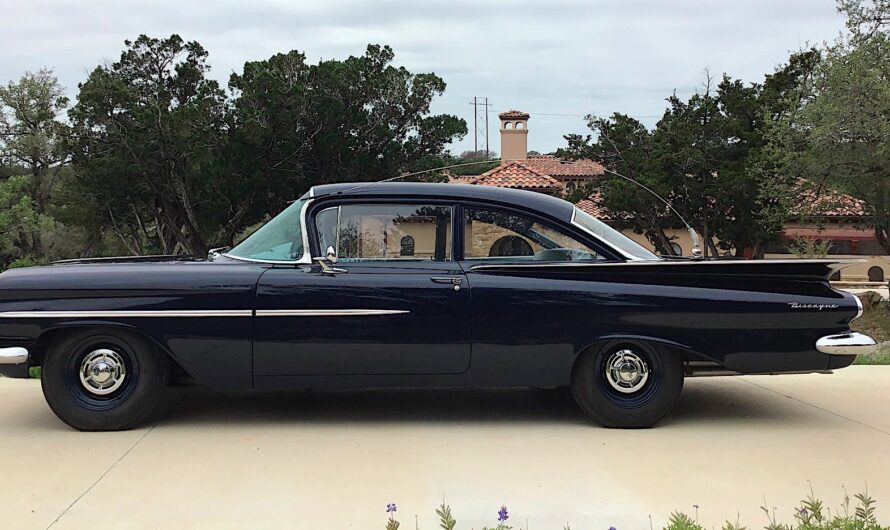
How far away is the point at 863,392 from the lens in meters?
5.93

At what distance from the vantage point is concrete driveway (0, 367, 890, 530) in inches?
136

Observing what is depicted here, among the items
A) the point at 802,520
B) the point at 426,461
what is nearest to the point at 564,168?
the point at 426,461

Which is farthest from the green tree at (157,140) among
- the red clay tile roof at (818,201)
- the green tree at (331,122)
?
the red clay tile roof at (818,201)

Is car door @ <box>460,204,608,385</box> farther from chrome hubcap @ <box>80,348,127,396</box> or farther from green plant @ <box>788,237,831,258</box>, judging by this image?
green plant @ <box>788,237,831,258</box>

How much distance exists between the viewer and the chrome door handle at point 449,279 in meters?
4.68

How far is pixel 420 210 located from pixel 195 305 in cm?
151

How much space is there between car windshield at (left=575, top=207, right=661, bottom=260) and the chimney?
26420 millimetres

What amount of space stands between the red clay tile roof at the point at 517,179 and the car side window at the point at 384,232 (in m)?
15.2

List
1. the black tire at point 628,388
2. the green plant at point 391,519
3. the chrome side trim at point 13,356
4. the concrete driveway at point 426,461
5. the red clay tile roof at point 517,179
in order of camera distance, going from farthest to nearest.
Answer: the red clay tile roof at point 517,179 → the black tire at point 628,388 → the chrome side trim at point 13,356 → the concrete driveway at point 426,461 → the green plant at point 391,519

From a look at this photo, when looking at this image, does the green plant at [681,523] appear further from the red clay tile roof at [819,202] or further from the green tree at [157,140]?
the green tree at [157,140]

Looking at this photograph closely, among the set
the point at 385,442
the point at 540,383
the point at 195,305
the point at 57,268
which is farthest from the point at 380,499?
the point at 57,268

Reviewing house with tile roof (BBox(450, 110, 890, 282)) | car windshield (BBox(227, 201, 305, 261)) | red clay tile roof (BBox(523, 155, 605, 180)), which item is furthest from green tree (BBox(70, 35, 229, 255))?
car windshield (BBox(227, 201, 305, 261))

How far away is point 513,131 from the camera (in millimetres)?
31188

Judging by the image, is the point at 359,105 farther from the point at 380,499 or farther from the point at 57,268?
the point at 380,499
